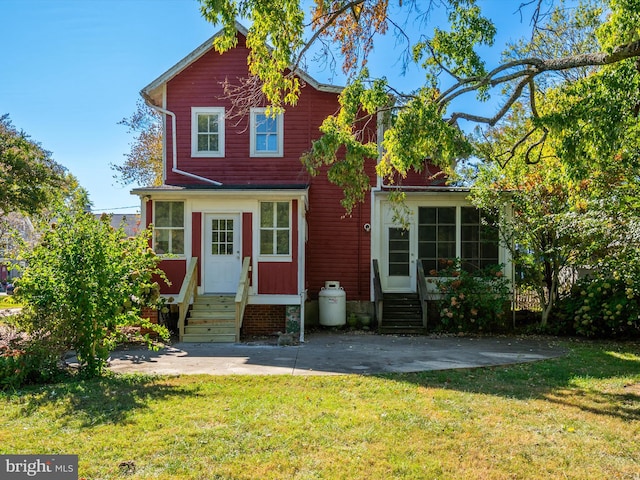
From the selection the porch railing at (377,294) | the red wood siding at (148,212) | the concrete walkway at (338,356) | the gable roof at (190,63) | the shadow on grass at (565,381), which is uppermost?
the gable roof at (190,63)

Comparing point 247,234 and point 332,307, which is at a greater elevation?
point 247,234

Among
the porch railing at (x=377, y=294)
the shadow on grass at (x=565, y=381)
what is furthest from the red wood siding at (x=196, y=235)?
the shadow on grass at (x=565, y=381)

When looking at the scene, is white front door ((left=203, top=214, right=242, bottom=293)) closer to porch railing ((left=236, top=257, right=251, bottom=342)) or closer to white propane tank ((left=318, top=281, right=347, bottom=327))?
porch railing ((left=236, top=257, right=251, bottom=342))

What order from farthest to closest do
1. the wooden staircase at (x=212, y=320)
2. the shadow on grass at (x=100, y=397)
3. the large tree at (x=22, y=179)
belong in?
the large tree at (x=22, y=179), the wooden staircase at (x=212, y=320), the shadow on grass at (x=100, y=397)

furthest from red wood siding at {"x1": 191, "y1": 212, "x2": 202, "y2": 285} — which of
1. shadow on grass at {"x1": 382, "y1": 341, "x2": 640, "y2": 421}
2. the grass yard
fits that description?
shadow on grass at {"x1": 382, "y1": 341, "x2": 640, "y2": 421}

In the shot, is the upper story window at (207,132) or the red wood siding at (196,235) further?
the upper story window at (207,132)

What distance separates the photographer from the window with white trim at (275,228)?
11688 mm

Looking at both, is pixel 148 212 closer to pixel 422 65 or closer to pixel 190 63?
pixel 190 63

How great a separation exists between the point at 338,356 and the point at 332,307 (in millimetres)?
3683

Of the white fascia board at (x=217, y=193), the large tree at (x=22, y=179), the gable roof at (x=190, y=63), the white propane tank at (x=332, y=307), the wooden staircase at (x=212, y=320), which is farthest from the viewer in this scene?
the gable roof at (x=190, y=63)

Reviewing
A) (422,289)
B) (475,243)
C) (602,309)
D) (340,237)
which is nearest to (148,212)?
(340,237)

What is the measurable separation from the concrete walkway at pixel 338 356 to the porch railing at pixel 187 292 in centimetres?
61

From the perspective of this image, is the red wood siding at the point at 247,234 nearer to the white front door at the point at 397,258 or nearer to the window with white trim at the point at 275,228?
the window with white trim at the point at 275,228

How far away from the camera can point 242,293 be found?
10773 millimetres
